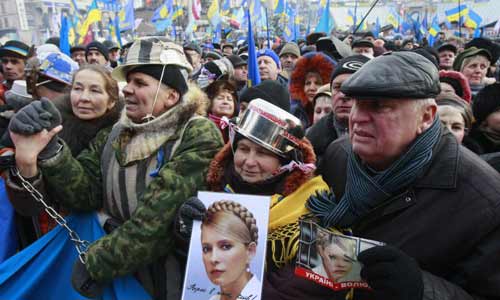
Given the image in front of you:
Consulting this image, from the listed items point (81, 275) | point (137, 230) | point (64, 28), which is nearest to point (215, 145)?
Result: point (137, 230)

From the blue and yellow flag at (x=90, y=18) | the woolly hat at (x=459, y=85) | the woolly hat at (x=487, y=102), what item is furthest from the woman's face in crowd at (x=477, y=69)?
the blue and yellow flag at (x=90, y=18)

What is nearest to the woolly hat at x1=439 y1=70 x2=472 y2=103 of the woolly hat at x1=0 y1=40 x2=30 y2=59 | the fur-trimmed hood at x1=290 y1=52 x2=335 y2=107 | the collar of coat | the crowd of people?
the crowd of people

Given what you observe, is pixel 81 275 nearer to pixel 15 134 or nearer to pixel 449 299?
pixel 15 134

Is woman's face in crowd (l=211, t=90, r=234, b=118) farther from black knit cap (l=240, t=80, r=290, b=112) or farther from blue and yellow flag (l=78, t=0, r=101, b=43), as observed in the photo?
blue and yellow flag (l=78, t=0, r=101, b=43)

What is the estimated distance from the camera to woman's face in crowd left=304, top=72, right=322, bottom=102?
4.15 metres

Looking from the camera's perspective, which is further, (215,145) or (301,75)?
(301,75)

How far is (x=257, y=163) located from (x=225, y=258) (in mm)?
536

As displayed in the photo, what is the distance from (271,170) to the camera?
2.13 metres

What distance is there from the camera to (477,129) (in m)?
3.12

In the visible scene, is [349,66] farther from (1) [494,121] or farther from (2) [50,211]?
(2) [50,211]

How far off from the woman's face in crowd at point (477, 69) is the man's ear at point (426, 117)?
4.38 metres

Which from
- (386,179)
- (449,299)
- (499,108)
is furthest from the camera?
(499,108)

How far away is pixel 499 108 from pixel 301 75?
185cm

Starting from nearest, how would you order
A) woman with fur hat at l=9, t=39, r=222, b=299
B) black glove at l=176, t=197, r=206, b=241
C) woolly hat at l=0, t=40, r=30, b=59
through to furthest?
1. black glove at l=176, t=197, r=206, b=241
2. woman with fur hat at l=9, t=39, r=222, b=299
3. woolly hat at l=0, t=40, r=30, b=59
